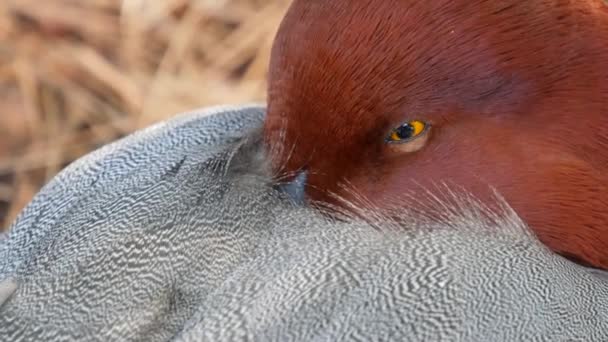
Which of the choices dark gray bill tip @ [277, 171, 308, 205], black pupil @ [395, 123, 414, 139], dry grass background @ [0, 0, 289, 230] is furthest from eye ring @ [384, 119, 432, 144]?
dry grass background @ [0, 0, 289, 230]

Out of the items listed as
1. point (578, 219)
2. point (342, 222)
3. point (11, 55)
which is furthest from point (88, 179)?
Answer: point (11, 55)

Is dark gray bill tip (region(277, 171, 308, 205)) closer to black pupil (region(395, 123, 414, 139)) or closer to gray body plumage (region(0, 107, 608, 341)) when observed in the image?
gray body plumage (region(0, 107, 608, 341))

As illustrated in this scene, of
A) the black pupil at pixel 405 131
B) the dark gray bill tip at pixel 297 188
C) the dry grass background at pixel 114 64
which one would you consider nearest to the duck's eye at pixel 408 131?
the black pupil at pixel 405 131

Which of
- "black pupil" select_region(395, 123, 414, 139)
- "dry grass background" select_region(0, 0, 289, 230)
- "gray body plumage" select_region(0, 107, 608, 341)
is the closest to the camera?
"gray body plumage" select_region(0, 107, 608, 341)

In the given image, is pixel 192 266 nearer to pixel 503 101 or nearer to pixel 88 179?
pixel 88 179

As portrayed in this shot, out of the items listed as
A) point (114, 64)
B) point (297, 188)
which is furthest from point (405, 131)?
point (114, 64)
